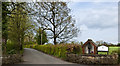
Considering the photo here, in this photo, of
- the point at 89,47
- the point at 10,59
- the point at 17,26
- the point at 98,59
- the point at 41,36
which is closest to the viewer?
the point at 98,59

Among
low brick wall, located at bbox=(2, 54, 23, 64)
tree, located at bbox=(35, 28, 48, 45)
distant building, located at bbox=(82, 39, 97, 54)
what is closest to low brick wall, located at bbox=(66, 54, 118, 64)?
distant building, located at bbox=(82, 39, 97, 54)

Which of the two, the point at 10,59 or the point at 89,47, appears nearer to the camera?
the point at 10,59

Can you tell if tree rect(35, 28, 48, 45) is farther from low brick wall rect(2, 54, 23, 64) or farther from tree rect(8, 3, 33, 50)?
low brick wall rect(2, 54, 23, 64)

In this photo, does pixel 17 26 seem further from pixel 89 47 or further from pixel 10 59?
pixel 89 47

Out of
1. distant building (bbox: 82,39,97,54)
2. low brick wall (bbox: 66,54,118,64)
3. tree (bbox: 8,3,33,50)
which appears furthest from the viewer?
tree (bbox: 8,3,33,50)

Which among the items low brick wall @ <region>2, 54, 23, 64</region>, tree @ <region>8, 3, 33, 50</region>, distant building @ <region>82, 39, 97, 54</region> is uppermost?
tree @ <region>8, 3, 33, 50</region>

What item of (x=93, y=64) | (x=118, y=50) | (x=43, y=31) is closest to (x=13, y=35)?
(x=43, y=31)

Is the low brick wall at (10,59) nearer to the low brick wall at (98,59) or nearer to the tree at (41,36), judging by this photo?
the low brick wall at (98,59)

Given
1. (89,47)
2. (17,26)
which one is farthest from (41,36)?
(89,47)

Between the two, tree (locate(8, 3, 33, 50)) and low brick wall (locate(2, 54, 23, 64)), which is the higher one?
tree (locate(8, 3, 33, 50))

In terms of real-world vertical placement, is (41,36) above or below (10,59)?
above

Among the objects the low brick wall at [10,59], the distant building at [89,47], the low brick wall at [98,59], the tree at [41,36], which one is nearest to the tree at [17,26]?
the tree at [41,36]

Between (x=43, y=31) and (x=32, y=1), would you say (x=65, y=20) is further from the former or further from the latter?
(x=32, y=1)

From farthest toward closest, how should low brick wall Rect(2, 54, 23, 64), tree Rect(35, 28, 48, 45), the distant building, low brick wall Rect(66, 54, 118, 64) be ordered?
tree Rect(35, 28, 48, 45), the distant building, low brick wall Rect(2, 54, 23, 64), low brick wall Rect(66, 54, 118, 64)
